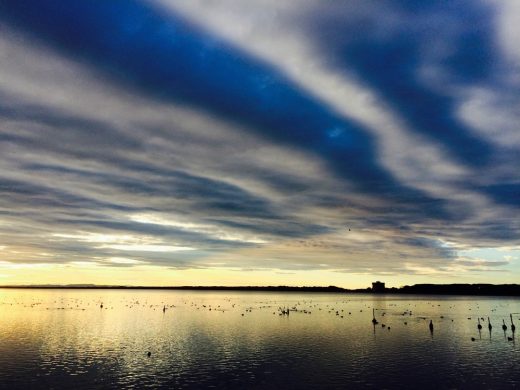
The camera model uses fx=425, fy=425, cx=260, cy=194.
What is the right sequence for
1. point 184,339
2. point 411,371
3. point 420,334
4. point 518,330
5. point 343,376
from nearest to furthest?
1. point 343,376
2. point 411,371
3. point 184,339
4. point 420,334
5. point 518,330

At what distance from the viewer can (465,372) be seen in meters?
57.9

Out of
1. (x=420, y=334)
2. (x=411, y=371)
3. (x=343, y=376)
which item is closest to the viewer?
(x=343, y=376)

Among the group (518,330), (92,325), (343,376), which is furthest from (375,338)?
(92,325)

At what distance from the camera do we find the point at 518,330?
11219 centimetres

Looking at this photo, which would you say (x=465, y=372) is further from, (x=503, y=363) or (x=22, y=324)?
(x=22, y=324)

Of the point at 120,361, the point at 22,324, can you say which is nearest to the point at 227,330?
the point at 120,361

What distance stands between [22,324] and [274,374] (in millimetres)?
94478

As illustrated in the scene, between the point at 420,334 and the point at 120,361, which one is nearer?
the point at 120,361

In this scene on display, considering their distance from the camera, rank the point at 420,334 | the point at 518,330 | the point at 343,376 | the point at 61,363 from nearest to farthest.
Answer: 1. the point at 343,376
2. the point at 61,363
3. the point at 420,334
4. the point at 518,330

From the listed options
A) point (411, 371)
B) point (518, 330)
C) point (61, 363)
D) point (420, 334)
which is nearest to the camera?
point (411, 371)

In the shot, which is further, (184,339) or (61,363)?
(184,339)

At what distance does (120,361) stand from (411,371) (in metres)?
42.0

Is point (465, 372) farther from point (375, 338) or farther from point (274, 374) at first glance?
point (375, 338)

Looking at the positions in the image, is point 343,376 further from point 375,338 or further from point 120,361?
point 375,338
